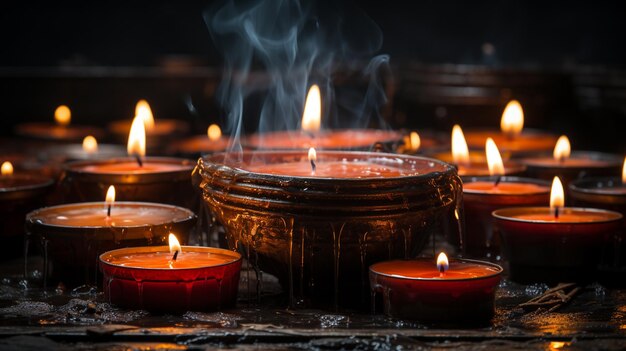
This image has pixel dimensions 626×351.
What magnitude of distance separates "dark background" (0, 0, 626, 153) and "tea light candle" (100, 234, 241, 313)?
17.4ft

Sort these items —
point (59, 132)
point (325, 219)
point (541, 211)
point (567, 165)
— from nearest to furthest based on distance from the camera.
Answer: point (325, 219) < point (541, 211) < point (567, 165) < point (59, 132)

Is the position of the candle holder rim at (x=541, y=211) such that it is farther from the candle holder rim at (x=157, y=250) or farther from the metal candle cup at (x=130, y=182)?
the metal candle cup at (x=130, y=182)

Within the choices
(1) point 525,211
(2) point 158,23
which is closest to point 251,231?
(1) point 525,211

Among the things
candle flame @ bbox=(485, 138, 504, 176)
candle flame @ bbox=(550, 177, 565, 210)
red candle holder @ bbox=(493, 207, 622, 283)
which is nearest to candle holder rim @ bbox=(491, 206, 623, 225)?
red candle holder @ bbox=(493, 207, 622, 283)

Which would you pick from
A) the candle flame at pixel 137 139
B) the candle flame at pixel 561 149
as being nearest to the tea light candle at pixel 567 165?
the candle flame at pixel 561 149

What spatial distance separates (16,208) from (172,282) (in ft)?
5.25

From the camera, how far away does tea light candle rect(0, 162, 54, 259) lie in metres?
4.95

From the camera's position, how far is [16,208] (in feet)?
16.5

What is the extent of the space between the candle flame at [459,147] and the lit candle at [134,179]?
5.11ft

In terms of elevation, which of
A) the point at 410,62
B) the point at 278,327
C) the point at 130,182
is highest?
the point at 410,62

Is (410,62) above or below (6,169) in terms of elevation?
above

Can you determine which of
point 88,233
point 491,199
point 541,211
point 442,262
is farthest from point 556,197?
point 88,233

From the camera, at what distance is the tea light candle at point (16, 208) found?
4.95 meters

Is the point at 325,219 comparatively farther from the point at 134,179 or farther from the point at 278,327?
the point at 134,179
